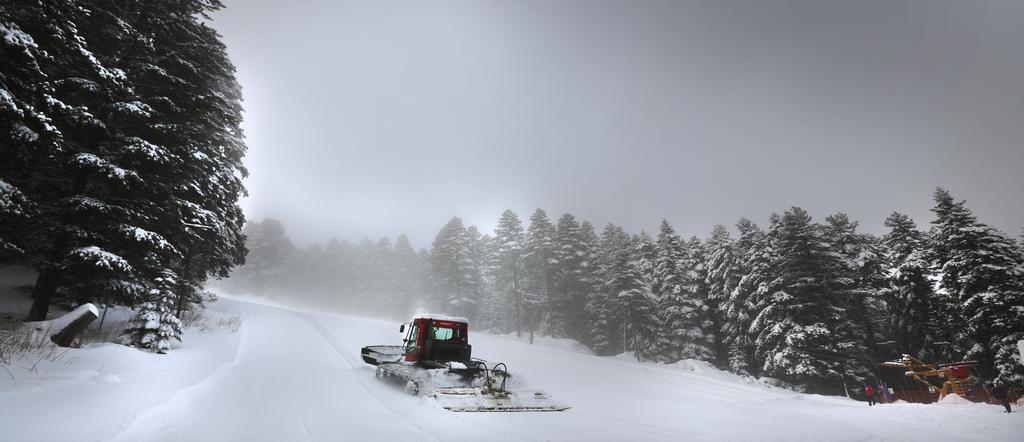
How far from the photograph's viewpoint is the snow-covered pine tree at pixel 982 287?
19.4 metres

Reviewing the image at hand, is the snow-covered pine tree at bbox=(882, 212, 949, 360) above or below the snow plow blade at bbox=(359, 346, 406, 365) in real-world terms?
above

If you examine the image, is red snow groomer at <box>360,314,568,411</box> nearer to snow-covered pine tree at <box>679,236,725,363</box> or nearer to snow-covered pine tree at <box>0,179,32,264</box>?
snow-covered pine tree at <box>0,179,32,264</box>

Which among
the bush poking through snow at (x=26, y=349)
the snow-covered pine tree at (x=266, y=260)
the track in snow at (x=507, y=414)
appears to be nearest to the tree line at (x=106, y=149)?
the bush poking through snow at (x=26, y=349)

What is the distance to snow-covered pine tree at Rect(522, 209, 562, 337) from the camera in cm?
4281

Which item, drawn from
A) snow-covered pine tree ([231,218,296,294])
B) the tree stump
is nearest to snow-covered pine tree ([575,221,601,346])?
the tree stump

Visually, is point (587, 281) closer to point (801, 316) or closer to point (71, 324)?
point (801, 316)

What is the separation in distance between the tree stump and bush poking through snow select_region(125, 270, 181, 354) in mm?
2117

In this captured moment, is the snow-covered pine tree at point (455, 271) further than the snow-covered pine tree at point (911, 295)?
Yes

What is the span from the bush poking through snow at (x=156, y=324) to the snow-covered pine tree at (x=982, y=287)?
34.0 m

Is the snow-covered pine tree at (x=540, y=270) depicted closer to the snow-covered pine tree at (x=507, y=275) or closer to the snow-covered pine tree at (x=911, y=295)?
the snow-covered pine tree at (x=507, y=275)

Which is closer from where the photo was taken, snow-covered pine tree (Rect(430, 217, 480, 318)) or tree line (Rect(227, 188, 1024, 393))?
tree line (Rect(227, 188, 1024, 393))

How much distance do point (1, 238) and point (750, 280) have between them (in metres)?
36.5

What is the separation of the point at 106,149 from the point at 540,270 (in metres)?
Answer: 36.9

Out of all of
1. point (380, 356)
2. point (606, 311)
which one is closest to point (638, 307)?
point (606, 311)
